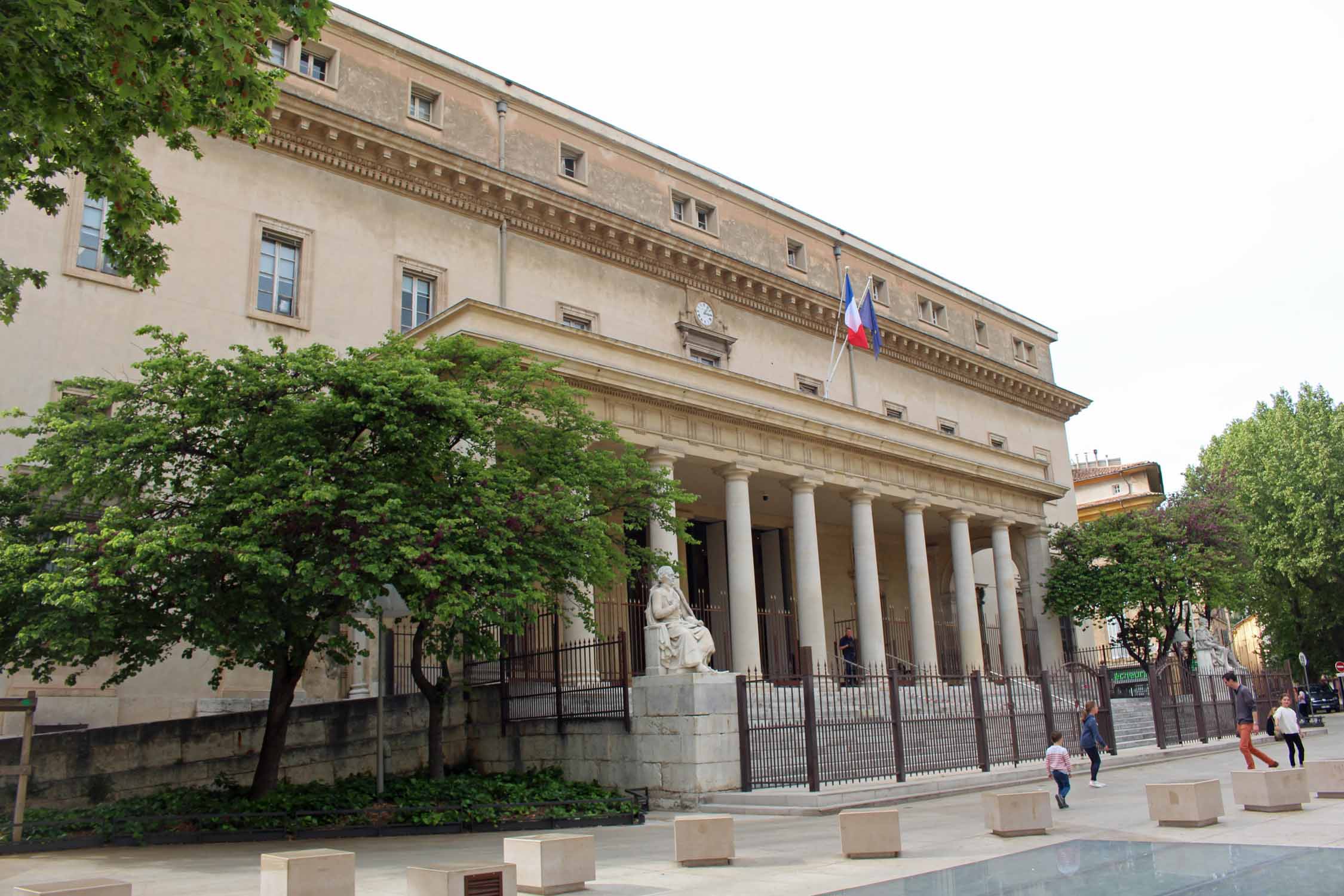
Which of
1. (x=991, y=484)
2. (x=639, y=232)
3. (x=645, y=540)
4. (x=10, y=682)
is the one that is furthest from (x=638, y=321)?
(x=10, y=682)

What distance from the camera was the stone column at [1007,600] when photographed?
103ft

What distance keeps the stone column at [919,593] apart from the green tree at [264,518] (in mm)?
14563

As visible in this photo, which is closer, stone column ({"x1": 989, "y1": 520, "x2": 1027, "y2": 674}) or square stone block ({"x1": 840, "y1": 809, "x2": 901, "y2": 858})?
square stone block ({"x1": 840, "y1": 809, "x2": 901, "y2": 858})

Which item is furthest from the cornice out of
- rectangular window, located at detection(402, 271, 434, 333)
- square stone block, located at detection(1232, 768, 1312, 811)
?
square stone block, located at detection(1232, 768, 1312, 811)

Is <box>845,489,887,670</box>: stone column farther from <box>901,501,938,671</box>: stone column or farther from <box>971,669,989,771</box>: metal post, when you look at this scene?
<box>971,669,989,771</box>: metal post

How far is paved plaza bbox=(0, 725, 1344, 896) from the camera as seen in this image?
954 cm

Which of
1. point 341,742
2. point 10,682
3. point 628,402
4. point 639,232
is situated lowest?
point 341,742

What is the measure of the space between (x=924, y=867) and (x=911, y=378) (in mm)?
28844

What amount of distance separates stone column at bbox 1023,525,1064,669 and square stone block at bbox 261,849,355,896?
28596 mm

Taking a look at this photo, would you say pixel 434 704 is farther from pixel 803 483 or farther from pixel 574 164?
pixel 574 164

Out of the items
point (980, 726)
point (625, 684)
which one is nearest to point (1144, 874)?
point (625, 684)

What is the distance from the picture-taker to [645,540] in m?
28.7

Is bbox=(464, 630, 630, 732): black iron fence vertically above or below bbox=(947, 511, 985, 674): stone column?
below

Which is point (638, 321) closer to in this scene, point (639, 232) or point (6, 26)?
point (639, 232)
